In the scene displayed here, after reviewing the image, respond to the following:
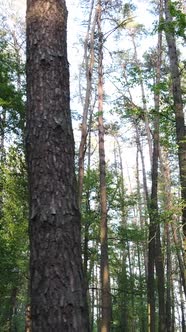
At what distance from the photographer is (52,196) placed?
2633mm

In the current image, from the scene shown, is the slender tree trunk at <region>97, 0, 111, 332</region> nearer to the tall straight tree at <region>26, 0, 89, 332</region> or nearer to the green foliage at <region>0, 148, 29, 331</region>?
the green foliage at <region>0, 148, 29, 331</region>

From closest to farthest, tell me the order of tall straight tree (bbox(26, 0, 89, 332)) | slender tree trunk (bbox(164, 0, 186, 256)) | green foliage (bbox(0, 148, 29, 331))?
tall straight tree (bbox(26, 0, 89, 332)), slender tree trunk (bbox(164, 0, 186, 256)), green foliage (bbox(0, 148, 29, 331))

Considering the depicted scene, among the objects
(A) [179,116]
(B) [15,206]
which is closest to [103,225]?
(B) [15,206]

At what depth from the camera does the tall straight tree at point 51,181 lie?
7.70 feet

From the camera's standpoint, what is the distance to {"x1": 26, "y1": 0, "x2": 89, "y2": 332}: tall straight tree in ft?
7.70

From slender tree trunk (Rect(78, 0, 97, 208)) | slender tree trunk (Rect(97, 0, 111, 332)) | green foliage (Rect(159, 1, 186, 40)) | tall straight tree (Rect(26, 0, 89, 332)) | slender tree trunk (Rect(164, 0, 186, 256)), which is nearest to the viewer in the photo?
tall straight tree (Rect(26, 0, 89, 332))

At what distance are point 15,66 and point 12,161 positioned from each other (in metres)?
3.30

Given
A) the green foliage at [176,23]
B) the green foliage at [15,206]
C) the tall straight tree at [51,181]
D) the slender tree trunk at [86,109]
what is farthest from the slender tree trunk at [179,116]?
the tall straight tree at [51,181]

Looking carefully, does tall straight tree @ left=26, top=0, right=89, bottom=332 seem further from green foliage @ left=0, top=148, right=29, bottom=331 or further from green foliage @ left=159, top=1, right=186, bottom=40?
green foliage @ left=0, top=148, right=29, bottom=331

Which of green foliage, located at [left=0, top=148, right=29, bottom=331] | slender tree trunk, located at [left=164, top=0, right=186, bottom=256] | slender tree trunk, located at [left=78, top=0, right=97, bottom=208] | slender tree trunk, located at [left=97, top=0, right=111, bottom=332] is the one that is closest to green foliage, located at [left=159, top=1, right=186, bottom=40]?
slender tree trunk, located at [left=164, top=0, right=186, bottom=256]

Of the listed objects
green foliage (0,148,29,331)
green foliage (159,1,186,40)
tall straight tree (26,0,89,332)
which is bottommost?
tall straight tree (26,0,89,332)

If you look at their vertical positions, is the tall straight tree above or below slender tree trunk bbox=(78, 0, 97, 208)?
below

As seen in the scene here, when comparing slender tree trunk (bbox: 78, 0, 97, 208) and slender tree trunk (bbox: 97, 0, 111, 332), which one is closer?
slender tree trunk (bbox: 97, 0, 111, 332)

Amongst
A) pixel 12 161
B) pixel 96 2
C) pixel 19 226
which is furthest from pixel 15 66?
pixel 19 226
